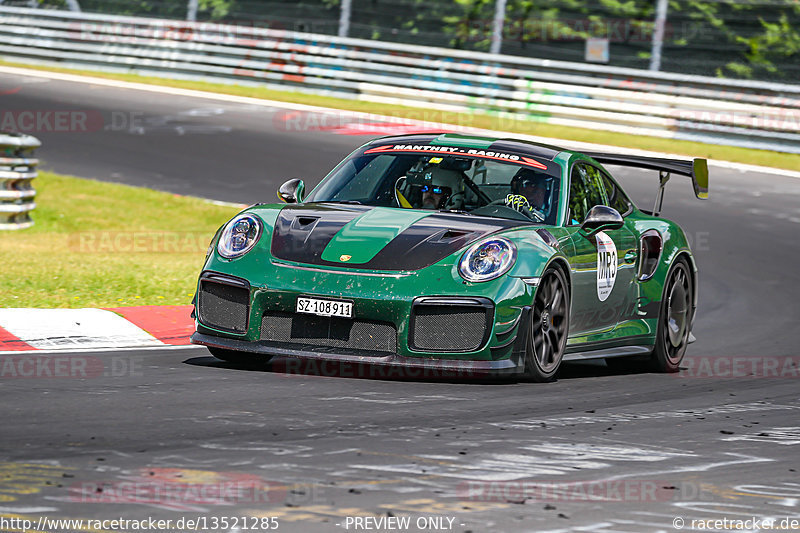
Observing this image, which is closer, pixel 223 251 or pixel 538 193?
pixel 223 251

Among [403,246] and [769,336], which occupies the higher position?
[403,246]

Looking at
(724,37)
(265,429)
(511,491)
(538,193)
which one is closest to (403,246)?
(538,193)

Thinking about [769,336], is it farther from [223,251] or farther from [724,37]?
[724,37]

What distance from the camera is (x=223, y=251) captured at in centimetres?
774

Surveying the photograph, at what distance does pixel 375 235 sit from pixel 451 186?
1.06m

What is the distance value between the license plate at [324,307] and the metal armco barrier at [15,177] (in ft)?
25.6

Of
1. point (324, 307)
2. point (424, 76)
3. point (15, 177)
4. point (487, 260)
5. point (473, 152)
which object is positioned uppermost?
point (473, 152)

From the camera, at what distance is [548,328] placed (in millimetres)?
7809

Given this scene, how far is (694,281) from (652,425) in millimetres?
3336

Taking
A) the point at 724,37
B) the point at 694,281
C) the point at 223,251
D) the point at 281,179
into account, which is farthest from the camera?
the point at 724,37

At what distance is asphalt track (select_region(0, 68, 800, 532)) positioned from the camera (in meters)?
4.67

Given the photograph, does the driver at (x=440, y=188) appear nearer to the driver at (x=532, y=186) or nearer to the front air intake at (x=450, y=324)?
the driver at (x=532, y=186)
